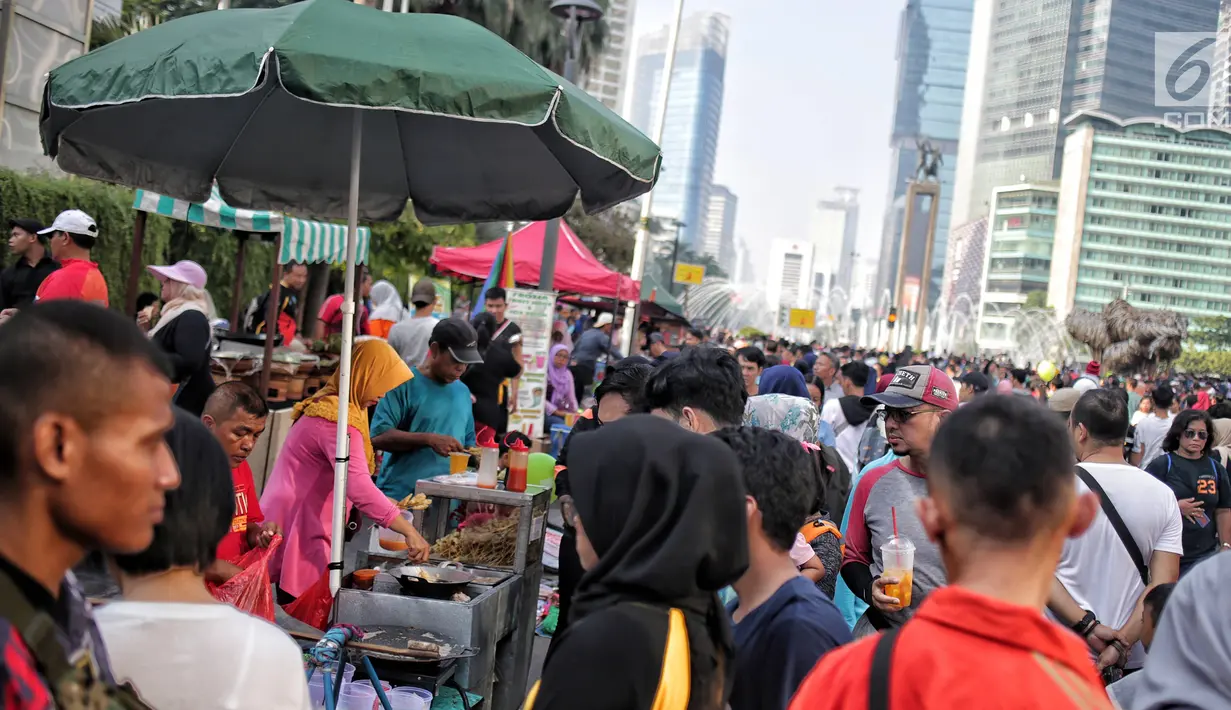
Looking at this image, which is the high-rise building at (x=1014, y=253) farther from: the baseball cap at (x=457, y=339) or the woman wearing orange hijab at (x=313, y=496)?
the woman wearing orange hijab at (x=313, y=496)

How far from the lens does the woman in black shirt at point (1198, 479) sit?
7828mm

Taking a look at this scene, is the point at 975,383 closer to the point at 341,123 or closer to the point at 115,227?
the point at 341,123

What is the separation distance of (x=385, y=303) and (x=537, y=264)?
160 inches

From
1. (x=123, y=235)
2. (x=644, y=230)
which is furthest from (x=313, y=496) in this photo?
(x=644, y=230)

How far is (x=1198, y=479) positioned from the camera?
8.01m

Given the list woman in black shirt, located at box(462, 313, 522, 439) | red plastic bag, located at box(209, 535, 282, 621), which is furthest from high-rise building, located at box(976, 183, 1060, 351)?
red plastic bag, located at box(209, 535, 282, 621)

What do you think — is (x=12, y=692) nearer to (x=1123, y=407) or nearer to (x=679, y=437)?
(x=679, y=437)

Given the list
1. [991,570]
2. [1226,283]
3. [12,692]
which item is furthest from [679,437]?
[1226,283]

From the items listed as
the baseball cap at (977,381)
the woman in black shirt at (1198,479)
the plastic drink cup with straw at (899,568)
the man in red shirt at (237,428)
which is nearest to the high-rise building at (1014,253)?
the baseball cap at (977,381)

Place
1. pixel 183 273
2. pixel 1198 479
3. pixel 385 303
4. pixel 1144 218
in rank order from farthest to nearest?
1. pixel 1144 218
2. pixel 385 303
3. pixel 1198 479
4. pixel 183 273

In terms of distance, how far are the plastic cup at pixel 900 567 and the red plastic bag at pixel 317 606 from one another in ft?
8.09

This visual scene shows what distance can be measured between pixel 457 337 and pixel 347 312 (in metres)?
1.17

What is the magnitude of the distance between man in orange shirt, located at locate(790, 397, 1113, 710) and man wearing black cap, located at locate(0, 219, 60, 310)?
26.1 feet

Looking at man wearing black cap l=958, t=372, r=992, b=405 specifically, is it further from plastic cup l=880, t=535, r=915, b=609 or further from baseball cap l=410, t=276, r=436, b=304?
plastic cup l=880, t=535, r=915, b=609
